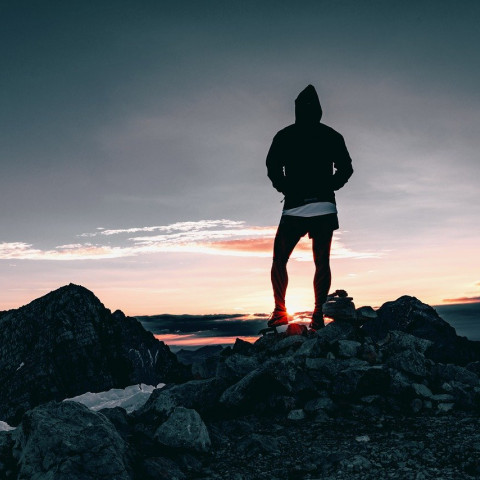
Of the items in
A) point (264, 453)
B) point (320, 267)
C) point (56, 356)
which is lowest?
point (264, 453)

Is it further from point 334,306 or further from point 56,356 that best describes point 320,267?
point 56,356

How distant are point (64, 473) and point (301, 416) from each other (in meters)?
3.35

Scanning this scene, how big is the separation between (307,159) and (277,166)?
1.95 feet

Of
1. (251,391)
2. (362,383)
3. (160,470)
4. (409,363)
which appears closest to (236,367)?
(251,391)

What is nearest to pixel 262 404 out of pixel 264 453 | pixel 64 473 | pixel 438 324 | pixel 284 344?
pixel 264 453

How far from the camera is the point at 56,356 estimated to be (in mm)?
10484

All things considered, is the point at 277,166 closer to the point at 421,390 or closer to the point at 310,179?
the point at 310,179

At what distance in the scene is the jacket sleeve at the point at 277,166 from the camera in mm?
9453

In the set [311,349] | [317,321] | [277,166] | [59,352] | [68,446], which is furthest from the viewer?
[59,352]

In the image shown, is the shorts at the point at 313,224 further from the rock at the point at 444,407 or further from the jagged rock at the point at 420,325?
the jagged rock at the point at 420,325

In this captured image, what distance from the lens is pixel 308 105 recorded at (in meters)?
9.38

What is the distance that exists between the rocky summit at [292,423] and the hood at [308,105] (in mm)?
3579

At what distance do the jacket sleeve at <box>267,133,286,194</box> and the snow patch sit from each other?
459cm

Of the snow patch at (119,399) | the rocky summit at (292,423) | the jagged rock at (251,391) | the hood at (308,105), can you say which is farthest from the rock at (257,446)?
the hood at (308,105)
